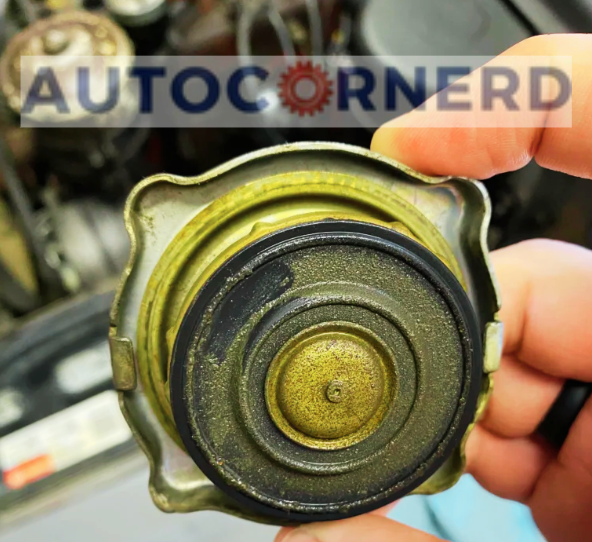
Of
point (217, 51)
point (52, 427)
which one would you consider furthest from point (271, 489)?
point (217, 51)

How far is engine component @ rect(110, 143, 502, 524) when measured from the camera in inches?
21.0

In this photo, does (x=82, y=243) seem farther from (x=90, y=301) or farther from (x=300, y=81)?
(x=300, y=81)

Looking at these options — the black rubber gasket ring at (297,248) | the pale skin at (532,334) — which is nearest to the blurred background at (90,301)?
the pale skin at (532,334)

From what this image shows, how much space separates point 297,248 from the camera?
20.6 inches

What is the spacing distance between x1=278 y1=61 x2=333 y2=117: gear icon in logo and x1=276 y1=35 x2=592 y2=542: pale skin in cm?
30

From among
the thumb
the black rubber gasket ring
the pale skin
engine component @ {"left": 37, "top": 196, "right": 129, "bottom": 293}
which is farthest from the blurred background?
the black rubber gasket ring

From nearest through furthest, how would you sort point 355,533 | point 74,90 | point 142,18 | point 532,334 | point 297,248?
1. point 297,248
2. point 355,533
3. point 532,334
4. point 74,90
5. point 142,18

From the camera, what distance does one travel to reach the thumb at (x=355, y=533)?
0.69 meters

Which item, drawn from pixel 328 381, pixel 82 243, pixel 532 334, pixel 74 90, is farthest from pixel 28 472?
pixel 532 334

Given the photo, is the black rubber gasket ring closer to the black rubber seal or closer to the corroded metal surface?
the corroded metal surface

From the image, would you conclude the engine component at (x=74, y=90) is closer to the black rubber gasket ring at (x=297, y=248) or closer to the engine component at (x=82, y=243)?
the engine component at (x=82, y=243)

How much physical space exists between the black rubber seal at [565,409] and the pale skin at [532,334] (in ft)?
0.04

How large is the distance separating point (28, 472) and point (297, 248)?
0.91 meters

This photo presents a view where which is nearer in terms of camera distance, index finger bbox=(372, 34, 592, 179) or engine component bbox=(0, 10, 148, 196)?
index finger bbox=(372, 34, 592, 179)
